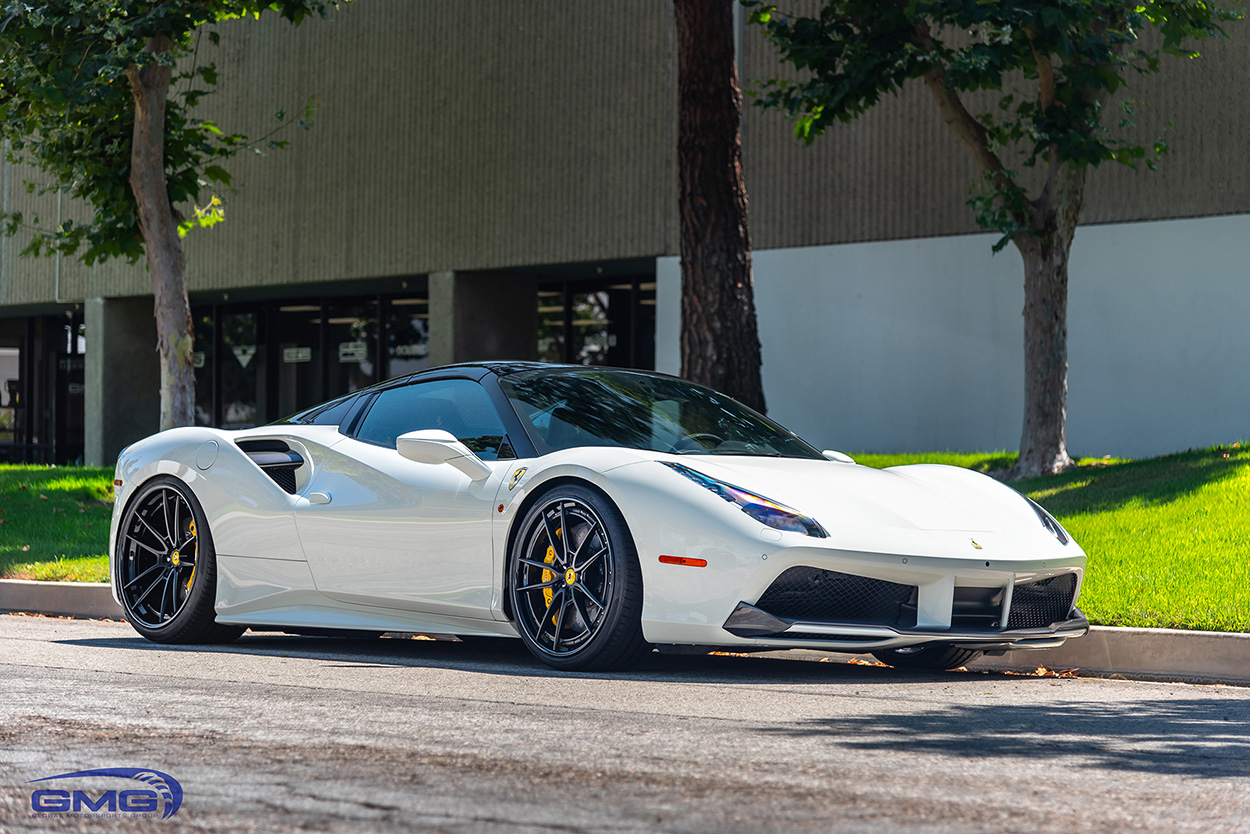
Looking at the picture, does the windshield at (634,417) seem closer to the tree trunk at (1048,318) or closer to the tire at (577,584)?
the tire at (577,584)

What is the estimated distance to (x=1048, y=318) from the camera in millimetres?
12281

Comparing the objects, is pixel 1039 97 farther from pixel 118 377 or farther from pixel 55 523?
pixel 118 377

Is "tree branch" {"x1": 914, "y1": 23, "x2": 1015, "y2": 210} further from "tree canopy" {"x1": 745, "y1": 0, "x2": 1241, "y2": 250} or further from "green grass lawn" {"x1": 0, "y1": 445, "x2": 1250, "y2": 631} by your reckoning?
"green grass lawn" {"x1": 0, "y1": 445, "x2": 1250, "y2": 631}

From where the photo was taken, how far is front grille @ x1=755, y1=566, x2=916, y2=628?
4992 millimetres

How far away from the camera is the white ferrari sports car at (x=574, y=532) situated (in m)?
5.04

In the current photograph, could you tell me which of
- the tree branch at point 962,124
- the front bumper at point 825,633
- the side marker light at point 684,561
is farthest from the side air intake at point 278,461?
the tree branch at point 962,124

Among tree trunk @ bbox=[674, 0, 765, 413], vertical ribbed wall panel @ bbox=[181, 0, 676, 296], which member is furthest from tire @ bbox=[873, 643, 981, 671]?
vertical ribbed wall panel @ bbox=[181, 0, 676, 296]

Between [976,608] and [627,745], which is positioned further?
[976,608]

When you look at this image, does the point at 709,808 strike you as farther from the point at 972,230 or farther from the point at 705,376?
the point at 972,230

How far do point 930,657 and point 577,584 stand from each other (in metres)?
1.71

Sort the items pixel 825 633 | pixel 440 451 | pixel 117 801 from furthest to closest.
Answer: pixel 440 451 < pixel 825 633 < pixel 117 801

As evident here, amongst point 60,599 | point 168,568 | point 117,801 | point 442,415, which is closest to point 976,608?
point 442,415

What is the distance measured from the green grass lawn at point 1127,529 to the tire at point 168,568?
236 cm

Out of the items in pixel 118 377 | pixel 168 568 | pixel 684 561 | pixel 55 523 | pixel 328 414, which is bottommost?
pixel 55 523
